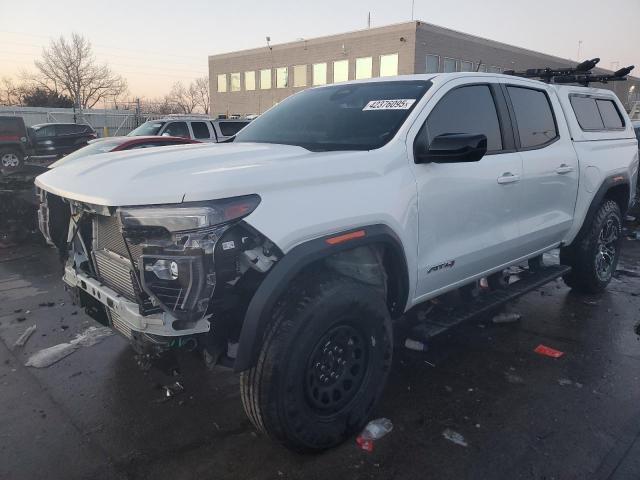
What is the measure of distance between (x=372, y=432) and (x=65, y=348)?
260 centimetres

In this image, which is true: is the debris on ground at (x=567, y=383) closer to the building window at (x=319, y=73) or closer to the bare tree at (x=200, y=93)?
the building window at (x=319, y=73)

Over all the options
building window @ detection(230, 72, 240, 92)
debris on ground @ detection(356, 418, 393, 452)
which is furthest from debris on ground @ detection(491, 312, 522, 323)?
building window @ detection(230, 72, 240, 92)

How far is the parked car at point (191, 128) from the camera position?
1302 centimetres

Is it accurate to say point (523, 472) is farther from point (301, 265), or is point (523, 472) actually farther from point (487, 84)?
point (487, 84)

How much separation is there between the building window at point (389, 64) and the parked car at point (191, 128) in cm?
2531

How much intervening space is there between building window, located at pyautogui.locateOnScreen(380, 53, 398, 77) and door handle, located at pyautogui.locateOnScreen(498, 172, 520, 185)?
116 feet

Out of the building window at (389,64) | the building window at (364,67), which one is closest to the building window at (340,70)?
the building window at (364,67)

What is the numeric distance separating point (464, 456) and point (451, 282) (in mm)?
1164

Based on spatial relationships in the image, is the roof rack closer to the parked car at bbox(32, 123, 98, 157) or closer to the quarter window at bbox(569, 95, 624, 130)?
the quarter window at bbox(569, 95, 624, 130)

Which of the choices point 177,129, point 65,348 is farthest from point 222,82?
point 65,348

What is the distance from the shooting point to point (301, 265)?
92.0 inches

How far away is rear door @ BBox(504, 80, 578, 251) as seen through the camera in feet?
12.9

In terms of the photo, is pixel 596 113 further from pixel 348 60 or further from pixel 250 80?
pixel 250 80

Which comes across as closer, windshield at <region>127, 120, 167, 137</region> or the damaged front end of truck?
the damaged front end of truck
